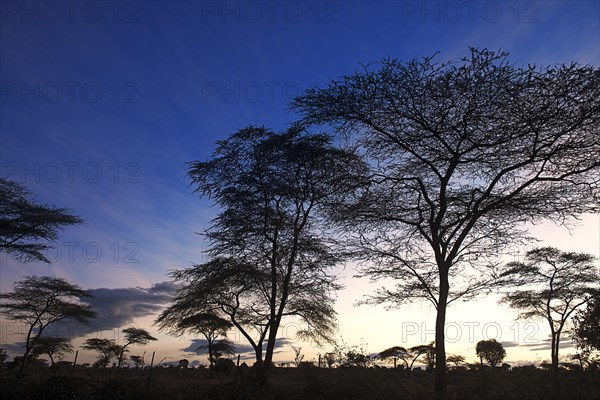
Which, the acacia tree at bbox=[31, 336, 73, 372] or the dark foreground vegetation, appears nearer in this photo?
the dark foreground vegetation

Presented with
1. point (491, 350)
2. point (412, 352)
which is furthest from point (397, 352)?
point (491, 350)

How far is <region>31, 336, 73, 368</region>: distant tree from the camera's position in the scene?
39.8m

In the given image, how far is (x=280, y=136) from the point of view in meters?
17.7

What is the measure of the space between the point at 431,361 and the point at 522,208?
90.8ft

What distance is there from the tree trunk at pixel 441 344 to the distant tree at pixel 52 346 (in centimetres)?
3907

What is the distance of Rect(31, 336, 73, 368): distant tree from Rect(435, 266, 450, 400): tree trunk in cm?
3907

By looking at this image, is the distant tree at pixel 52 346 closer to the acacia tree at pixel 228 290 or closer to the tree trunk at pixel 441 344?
the acacia tree at pixel 228 290

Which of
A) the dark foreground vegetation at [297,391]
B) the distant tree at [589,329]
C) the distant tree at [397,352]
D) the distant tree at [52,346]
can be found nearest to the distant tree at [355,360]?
the dark foreground vegetation at [297,391]

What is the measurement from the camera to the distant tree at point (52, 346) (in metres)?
39.8

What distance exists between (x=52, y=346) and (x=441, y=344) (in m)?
40.5

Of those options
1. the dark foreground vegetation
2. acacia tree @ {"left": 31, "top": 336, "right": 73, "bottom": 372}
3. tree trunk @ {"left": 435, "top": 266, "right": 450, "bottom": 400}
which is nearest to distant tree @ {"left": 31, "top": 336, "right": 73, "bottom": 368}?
acacia tree @ {"left": 31, "top": 336, "right": 73, "bottom": 372}

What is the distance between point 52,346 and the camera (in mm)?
40688

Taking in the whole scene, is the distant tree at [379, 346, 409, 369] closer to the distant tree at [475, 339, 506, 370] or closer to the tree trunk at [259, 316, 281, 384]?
the distant tree at [475, 339, 506, 370]

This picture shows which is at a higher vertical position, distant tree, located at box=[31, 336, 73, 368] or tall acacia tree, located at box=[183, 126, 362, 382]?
tall acacia tree, located at box=[183, 126, 362, 382]
